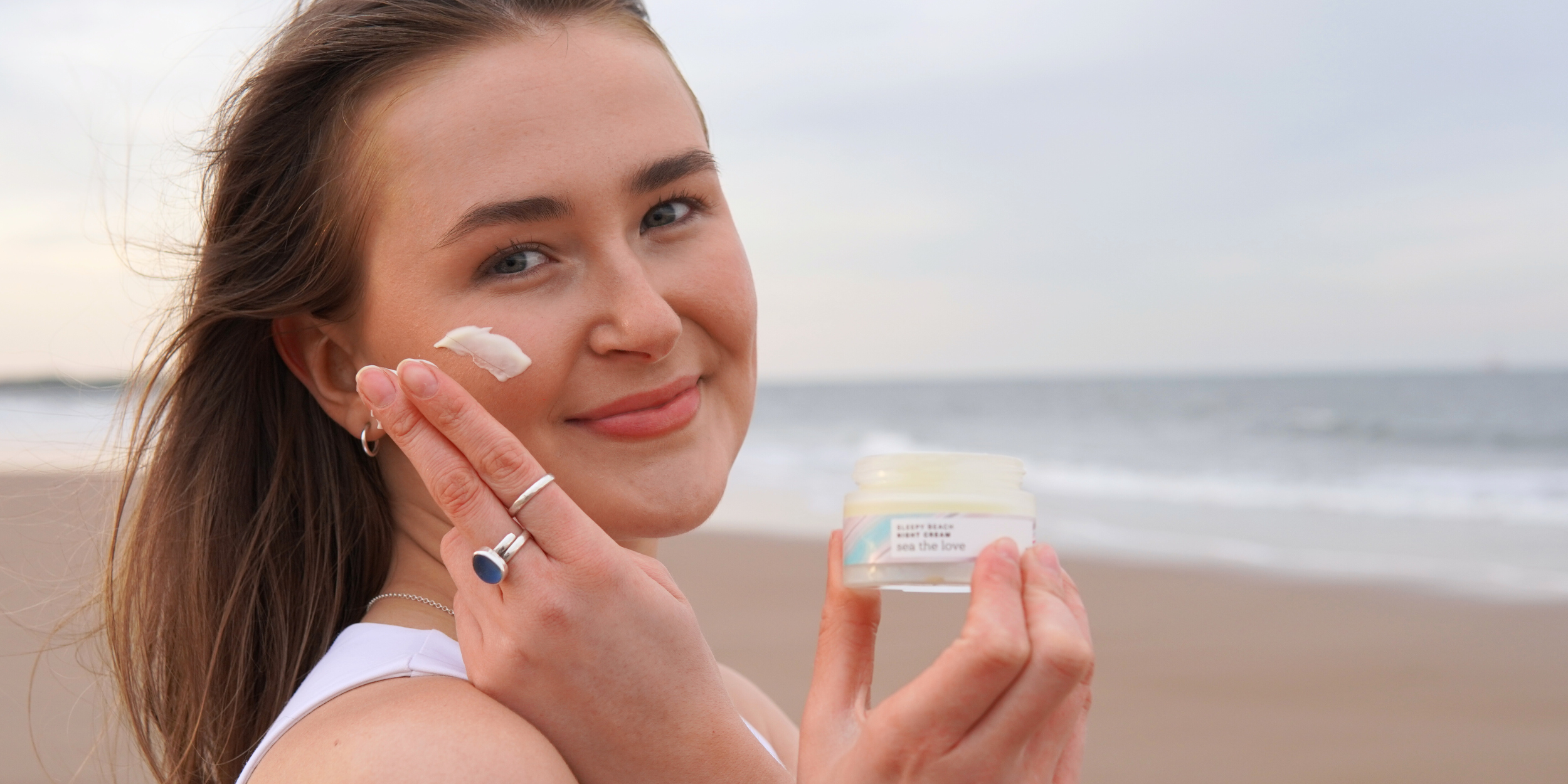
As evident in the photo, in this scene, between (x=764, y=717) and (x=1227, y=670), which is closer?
(x=764, y=717)

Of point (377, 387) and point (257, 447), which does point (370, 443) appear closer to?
point (257, 447)

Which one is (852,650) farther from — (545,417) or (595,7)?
(595,7)

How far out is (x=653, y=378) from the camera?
1.75 metres

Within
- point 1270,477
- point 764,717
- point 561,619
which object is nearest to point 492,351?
point 561,619

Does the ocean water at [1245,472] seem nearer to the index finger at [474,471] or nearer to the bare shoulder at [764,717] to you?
the index finger at [474,471]

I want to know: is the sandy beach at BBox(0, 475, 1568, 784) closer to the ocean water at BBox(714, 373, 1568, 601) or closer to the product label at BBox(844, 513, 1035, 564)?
the ocean water at BBox(714, 373, 1568, 601)

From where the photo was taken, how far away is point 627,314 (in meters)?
1.65

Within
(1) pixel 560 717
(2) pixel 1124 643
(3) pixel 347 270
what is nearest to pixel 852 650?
(1) pixel 560 717

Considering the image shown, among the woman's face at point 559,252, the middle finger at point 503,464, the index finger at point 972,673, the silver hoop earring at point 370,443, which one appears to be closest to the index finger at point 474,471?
the middle finger at point 503,464

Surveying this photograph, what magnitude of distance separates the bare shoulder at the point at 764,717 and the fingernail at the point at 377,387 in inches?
47.4

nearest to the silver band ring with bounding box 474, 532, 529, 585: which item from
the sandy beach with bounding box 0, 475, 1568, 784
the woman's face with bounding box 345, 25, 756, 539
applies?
the woman's face with bounding box 345, 25, 756, 539

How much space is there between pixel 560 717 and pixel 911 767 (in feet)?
1.46

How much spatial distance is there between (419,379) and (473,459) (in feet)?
0.37

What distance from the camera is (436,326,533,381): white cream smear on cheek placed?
1.61 m
